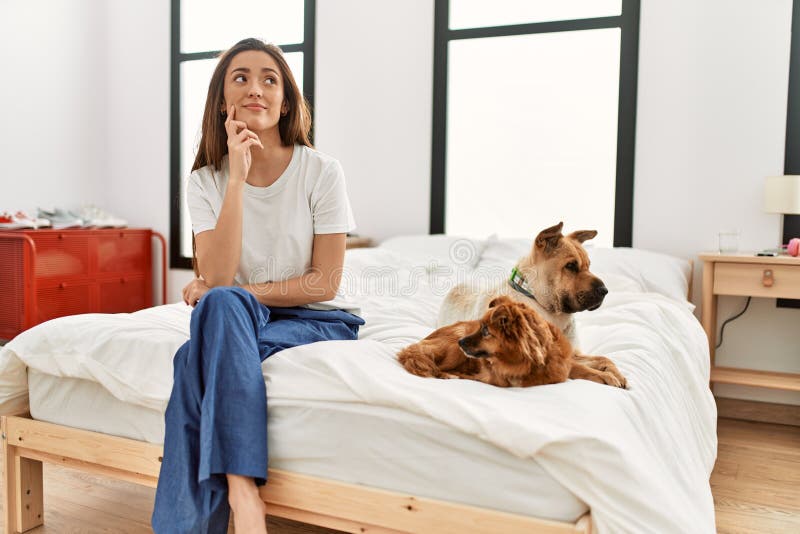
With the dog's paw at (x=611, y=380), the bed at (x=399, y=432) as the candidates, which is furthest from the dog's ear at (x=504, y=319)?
the dog's paw at (x=611, y=380)

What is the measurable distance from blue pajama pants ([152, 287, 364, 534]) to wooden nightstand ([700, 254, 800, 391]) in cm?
208

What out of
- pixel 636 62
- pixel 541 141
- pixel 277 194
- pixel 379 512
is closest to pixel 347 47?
pixel 541 141

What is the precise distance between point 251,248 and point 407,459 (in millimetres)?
722

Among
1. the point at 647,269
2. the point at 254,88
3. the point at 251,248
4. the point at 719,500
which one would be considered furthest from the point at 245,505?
the point at 647,269

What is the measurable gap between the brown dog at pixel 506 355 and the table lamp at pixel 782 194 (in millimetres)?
1783

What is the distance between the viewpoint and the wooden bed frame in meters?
1.11

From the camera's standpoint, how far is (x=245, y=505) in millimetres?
1204

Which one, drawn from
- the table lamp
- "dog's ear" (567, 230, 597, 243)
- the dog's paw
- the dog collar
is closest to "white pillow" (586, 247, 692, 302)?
the table lamp

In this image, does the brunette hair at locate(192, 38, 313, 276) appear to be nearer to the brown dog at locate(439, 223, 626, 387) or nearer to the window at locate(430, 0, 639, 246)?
the brown dog at locate(439, 223, 626, 387)

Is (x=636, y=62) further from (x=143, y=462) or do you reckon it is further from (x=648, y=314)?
(x=143, y=462)

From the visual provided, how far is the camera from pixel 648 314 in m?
2.02

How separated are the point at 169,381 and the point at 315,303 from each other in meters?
0.40

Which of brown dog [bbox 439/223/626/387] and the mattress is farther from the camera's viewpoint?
brown dog [bbox 439/223/626/387]

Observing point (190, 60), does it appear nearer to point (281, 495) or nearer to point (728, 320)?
point (728, 320)
